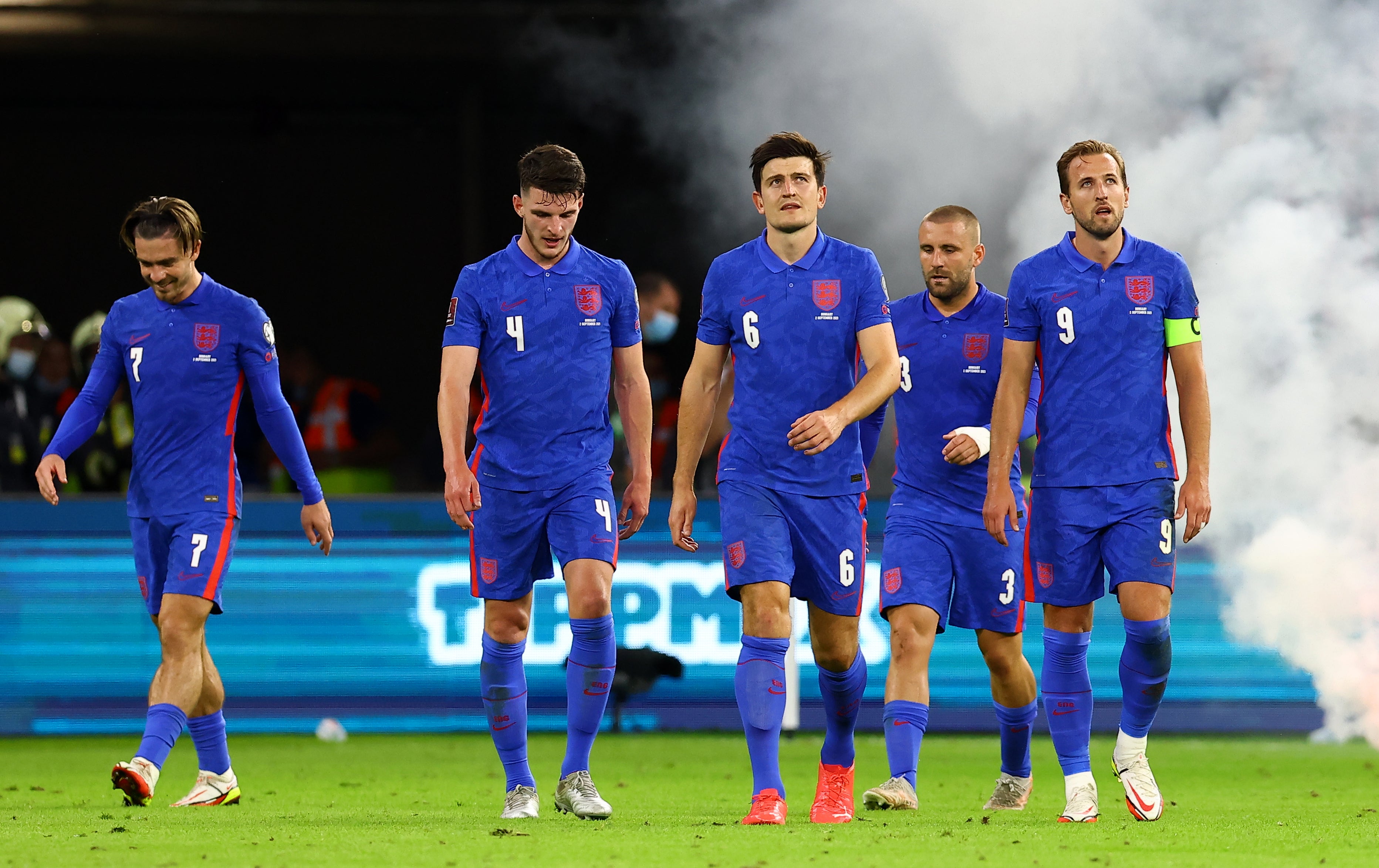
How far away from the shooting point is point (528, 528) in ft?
20.4

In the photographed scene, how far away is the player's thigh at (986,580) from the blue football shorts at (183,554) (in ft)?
8.81

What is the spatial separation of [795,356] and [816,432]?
0.42 m

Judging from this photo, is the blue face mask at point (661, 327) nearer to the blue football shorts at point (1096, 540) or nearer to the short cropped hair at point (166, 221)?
the short cropped hair at point (166, 221)

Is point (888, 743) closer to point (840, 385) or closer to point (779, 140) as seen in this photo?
point (840, 385)

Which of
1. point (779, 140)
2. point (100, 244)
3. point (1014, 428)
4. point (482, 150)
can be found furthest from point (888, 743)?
point (100, 244)

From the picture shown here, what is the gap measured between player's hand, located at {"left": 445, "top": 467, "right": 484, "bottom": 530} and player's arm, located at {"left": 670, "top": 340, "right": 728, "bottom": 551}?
0.67 m

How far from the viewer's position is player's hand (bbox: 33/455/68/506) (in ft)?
21.9

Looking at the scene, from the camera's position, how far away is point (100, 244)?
1318 centimetres

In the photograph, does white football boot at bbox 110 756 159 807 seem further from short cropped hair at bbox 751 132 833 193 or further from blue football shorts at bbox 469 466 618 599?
short cropped hair at bbox 751 132 833 193

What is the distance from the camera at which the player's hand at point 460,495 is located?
6.01 meters

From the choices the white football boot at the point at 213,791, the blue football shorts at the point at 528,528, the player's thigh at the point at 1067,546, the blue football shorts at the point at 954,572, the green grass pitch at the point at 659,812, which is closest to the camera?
the green grass pitch at the point at 659,812

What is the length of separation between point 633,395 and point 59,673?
546cm

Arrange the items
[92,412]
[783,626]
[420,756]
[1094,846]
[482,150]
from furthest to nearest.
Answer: [482,150]
[420,756]
[92,412]
[783,626]
[1094,846]

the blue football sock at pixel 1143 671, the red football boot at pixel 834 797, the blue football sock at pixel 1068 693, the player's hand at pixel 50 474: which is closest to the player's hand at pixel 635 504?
the red football boot at pixel 834 797
